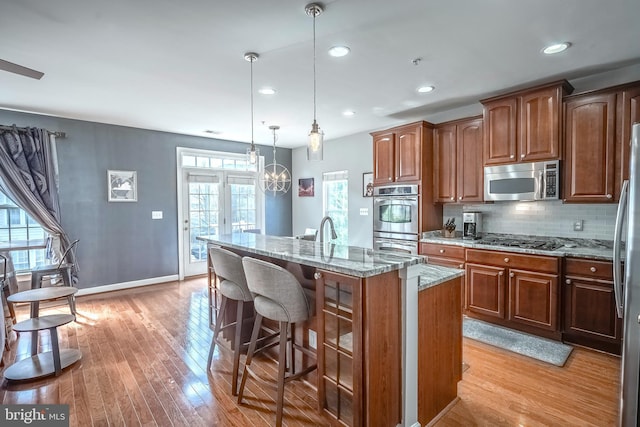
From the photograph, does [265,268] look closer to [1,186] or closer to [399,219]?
[399,219]

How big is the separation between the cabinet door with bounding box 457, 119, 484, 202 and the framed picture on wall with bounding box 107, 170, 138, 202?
4697 mm

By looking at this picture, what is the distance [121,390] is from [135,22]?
2532 millimetres

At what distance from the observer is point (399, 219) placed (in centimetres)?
417

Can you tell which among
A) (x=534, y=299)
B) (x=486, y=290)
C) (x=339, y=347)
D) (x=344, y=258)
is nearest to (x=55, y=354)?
(x=339, y=347)

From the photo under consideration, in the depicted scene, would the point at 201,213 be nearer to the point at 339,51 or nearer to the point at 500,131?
the point at 339,51

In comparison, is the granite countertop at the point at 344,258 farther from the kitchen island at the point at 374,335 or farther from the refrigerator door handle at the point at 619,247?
the refrigerator door handle at the point at 619,247

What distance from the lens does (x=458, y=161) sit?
3.85 metres

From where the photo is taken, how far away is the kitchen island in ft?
5.30

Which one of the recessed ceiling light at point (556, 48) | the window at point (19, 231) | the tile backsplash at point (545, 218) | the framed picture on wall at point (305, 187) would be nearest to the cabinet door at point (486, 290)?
the tile backsplash at point (545, 218)

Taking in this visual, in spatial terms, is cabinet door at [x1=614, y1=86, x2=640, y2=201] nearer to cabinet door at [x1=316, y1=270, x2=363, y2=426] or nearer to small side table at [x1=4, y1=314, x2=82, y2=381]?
cabinet door at [x1=316, y1=270, x2=363, y2=426]

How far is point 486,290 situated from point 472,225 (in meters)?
0.83

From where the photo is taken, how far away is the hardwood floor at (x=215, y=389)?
1.99 meters

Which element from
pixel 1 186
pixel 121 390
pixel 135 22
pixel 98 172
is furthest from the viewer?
pixel 98 172

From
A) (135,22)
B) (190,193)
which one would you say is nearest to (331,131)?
(190,193)
